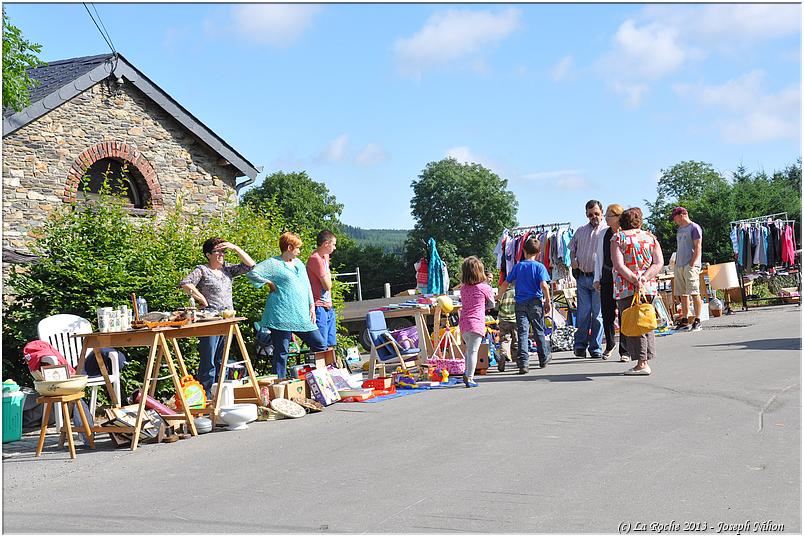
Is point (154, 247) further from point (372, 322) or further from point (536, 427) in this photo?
point (536, 427)

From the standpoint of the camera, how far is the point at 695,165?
8425 cm

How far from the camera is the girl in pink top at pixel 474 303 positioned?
10516mm

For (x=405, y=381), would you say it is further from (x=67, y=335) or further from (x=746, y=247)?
(x=746, y=247)

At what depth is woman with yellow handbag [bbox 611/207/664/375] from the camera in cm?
998

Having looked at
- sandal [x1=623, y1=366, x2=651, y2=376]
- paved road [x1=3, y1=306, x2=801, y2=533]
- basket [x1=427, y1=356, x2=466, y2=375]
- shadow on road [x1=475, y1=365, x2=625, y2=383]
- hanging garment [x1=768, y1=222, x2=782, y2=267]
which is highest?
hanging garment [x1=768, y1=222, x2=782, y2=267]

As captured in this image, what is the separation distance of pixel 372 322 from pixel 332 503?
21.1 feet

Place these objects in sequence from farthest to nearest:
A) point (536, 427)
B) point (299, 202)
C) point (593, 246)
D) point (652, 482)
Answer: point (299, 202) < point (593, 246) < point (536, 427) < point (652, 482)

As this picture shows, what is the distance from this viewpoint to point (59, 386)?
7.42m

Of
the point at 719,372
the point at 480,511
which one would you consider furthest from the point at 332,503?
the point at 719,372

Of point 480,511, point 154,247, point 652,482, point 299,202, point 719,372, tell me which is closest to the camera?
point 480,511

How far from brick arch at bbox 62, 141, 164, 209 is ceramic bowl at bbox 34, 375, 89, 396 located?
967 centimetres

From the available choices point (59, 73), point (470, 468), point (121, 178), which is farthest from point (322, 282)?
point (59, 73)

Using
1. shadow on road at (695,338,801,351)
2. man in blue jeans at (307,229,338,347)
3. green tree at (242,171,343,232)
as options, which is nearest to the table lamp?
shadow on road at (695,338,801,351)

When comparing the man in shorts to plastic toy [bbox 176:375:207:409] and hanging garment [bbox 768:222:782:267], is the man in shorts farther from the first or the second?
plastic toy [bbox 176:375:207:409]
